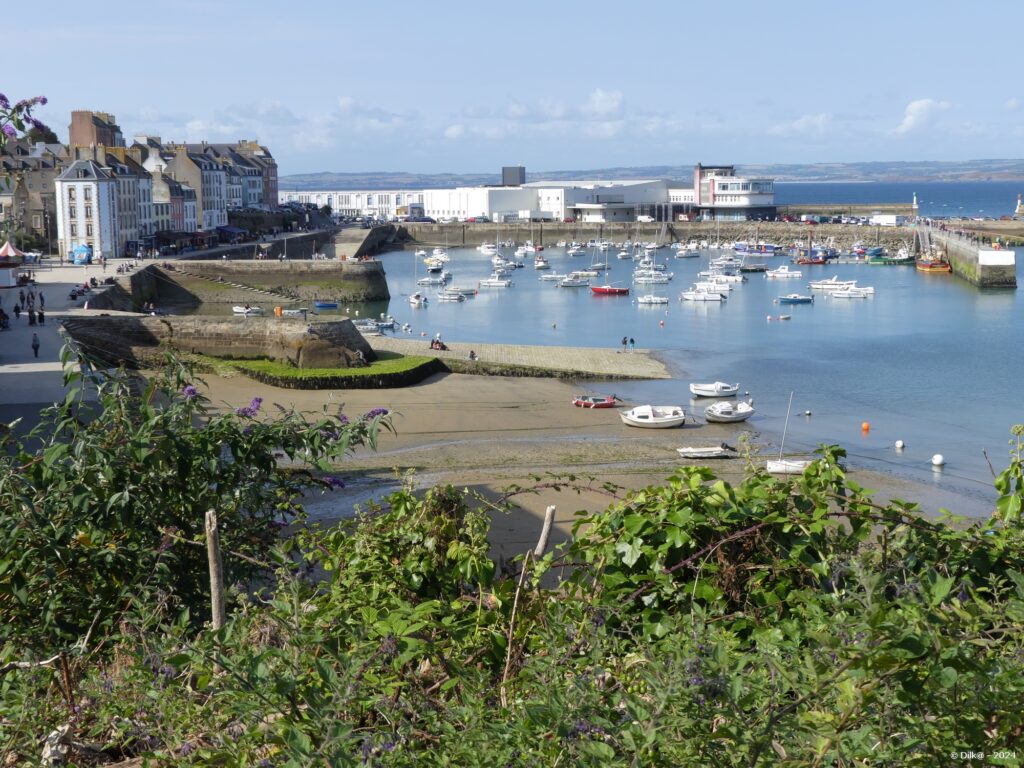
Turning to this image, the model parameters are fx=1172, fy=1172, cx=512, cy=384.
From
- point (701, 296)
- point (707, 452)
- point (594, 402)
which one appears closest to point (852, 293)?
point (701, 296)

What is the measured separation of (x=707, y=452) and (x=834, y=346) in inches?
782

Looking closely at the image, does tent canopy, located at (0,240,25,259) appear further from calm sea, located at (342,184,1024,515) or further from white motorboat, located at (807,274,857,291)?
white motorboat, located at (807,274,857,291)

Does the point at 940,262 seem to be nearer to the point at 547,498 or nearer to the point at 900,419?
the point at 900,419

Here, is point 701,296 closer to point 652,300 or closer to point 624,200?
point 652,300

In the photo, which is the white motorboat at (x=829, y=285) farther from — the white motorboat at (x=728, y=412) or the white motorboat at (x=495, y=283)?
the white motorboat at (x=728, y=412)

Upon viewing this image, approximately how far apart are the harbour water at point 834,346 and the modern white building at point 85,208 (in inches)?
495

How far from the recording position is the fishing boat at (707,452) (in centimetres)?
2031

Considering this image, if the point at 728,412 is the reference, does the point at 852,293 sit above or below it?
above

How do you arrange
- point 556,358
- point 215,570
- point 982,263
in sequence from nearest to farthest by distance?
point 215,570 → point 556,358 → point 982,263

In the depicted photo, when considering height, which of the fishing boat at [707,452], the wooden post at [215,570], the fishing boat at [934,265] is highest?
the wooden post at [215,570]

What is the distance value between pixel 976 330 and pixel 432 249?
57590mm

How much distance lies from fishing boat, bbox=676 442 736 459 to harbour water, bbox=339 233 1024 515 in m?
1.71

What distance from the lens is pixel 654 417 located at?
76.7ft

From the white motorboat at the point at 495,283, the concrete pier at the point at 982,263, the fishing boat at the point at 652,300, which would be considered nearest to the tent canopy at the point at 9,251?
the fishing boat at the point at 652,300
